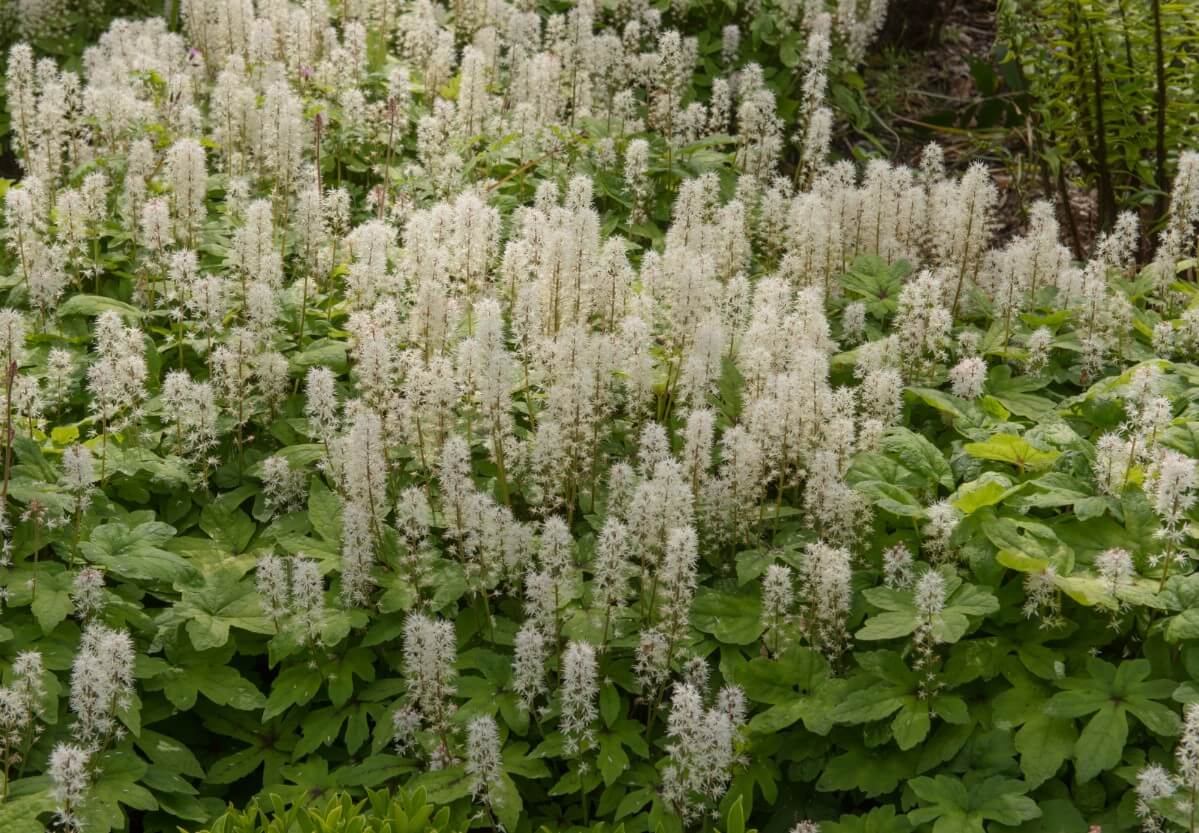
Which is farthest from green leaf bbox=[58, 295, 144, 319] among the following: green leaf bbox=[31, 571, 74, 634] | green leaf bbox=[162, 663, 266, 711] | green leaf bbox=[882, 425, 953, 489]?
green leaf bbox=[882, 425, 953, 489]

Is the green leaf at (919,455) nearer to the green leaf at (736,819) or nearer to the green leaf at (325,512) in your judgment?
the green leaf at (736,819)

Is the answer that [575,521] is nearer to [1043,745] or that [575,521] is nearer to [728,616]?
[728,616]

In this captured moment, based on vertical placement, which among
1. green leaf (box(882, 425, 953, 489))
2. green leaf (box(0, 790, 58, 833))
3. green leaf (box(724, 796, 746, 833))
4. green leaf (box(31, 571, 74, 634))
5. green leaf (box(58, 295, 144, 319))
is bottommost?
green leaf (box(0, 790, 58, 833))

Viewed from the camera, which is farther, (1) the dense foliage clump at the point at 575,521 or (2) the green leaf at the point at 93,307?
(2) the green leaf at the point at 93,307

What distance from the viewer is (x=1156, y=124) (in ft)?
24.4

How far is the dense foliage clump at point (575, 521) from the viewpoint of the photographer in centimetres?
422

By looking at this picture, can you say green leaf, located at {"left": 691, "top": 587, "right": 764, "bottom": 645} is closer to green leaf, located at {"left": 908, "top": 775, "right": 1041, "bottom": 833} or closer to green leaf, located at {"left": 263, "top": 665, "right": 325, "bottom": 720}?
green leaf, located at {"left": 908, "top": 775, "right": 1041, "bottom": 833}

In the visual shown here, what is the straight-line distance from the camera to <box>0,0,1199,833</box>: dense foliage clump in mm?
4223

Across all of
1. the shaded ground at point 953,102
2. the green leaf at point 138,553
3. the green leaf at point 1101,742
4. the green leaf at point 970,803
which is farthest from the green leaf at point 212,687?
the shaded ground at point 953,102

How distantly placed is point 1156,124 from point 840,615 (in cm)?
423

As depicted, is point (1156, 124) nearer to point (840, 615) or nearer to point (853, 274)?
point (853, 274)

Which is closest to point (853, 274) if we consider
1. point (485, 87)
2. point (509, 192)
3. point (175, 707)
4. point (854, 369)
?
point (854, 369)

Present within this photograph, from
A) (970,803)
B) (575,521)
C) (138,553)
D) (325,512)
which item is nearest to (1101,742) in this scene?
(970,803)

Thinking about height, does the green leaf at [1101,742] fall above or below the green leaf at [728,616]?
below
